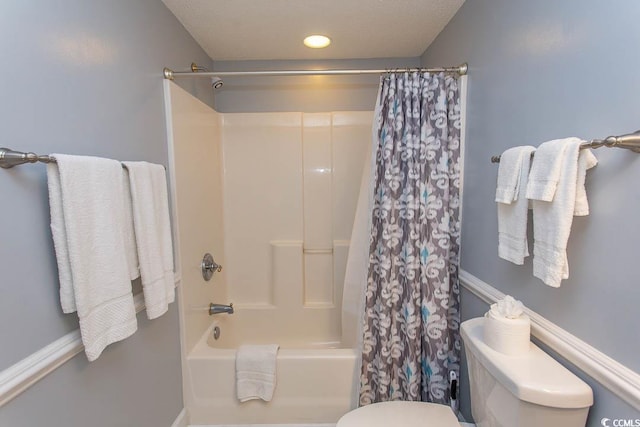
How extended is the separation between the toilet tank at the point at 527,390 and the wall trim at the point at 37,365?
1.27 meters

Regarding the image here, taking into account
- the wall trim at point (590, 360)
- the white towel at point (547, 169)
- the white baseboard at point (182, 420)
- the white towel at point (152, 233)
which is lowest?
the white baseboard at point (182, 420)

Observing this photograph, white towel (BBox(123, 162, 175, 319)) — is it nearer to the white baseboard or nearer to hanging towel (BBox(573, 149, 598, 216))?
the white baseboard

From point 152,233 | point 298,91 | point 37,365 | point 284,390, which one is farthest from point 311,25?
point 284,390

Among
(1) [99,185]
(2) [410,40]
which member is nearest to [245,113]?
(2) [410,40]

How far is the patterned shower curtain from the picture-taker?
1.59 m

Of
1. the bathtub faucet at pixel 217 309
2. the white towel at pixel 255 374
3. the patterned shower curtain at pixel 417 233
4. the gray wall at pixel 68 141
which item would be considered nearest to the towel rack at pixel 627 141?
the patterned shower curtain at pixel 417 233

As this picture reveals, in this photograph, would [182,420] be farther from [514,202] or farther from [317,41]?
[317,41]

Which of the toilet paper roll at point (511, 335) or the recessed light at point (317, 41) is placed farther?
the recessed light at point (317, 41)

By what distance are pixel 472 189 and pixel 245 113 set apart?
5.56ft

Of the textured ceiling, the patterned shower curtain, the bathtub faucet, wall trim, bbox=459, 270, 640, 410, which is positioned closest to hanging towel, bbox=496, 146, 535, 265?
wall trim, bbox=459, 270, 640, 410

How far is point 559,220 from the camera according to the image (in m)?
0.85

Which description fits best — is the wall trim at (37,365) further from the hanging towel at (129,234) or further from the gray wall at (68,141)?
the hanging towel at (129,234)

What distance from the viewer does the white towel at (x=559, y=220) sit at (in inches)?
32.4

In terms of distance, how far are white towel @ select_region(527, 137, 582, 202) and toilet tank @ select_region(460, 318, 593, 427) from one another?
0.49 metres
